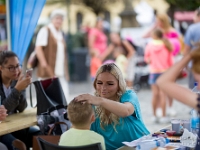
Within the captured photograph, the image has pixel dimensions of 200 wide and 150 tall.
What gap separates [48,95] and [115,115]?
3.82ft

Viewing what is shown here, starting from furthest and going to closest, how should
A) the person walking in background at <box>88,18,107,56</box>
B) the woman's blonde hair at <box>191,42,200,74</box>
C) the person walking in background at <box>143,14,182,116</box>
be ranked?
the person walking in background at <box>88,18,107,56</box> → the person walking in background at <box>143,14,182,116</box> → the woman's blonde hair at <box>191,42,200,74</box>

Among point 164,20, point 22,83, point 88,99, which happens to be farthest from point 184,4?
point 88,99

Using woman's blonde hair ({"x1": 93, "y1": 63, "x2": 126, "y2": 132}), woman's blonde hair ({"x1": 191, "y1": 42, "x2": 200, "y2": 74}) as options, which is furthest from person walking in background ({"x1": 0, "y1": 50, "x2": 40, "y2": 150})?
woman's blonde hair ({"x1": 191, "y1": 42, "x2": 200, "y2": 74})

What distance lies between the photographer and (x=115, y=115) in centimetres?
374

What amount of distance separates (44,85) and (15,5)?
124 centimetres

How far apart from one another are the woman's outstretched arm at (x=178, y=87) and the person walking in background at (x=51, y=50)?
448 centimetres

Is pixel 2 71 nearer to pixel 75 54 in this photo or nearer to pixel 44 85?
pixel 44 85

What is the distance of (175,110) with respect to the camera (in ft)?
29.8

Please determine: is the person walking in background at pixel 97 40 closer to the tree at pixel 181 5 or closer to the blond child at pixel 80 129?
the tree at pixel 181 5

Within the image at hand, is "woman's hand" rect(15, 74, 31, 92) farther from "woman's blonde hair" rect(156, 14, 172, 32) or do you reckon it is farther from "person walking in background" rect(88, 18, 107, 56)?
"person walking in background" rect(88, 18, 107, 56)

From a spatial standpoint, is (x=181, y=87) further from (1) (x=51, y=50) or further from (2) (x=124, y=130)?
(1) (x=51, y=50)

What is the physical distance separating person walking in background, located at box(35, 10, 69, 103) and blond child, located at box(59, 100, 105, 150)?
158 inches

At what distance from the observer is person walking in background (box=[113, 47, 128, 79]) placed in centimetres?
943

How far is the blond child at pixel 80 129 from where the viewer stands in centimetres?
305
